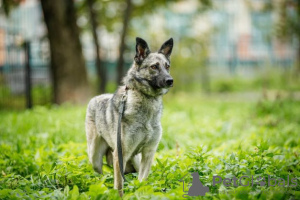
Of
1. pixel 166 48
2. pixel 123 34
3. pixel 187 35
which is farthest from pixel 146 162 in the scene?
pixel 187 35

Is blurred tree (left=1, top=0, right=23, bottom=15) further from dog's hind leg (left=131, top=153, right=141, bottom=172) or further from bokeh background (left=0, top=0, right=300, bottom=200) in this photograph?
dog's hind leg (left=131, top=153, right=141, bottom=172)

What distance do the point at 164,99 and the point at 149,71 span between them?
9238mm

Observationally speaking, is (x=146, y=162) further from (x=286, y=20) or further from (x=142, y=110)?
Result: (x=286, y=20)

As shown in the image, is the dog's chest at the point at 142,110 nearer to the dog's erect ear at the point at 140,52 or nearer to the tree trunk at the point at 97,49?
the dog's erect ear at the point at 140,52

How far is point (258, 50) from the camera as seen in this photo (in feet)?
85.5

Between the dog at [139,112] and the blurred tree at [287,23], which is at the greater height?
the blurred tree at [287,23]

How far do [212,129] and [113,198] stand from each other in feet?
15.3

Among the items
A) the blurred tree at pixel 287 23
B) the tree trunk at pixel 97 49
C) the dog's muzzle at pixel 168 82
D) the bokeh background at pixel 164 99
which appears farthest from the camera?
the blurred tree at pixel 287 23

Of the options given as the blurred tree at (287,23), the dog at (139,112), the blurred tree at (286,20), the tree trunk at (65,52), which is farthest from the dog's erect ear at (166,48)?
the blurred tree at (287,23)

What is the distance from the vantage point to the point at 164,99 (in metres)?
13.2

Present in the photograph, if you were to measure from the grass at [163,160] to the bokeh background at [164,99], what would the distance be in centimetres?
2

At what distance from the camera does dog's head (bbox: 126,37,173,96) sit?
12.7 ft

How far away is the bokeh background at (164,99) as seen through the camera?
12.8ft

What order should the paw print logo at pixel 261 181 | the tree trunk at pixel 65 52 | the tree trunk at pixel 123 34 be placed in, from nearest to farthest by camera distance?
the paw print logo at pixel 261 181 < the tree trunk at pixel 65 52 < the tree trunk at pixel 123 34
